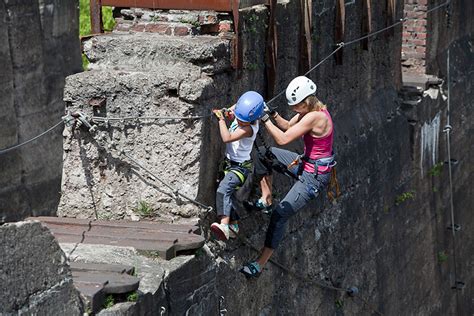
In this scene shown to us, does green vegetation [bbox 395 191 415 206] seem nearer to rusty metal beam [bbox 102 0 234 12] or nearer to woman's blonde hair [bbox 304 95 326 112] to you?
woman's blonde hair [bbox 304 95 326 112]

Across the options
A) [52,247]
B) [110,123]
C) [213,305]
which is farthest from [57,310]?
[110,123]

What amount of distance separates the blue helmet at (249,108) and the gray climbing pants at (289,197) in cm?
62

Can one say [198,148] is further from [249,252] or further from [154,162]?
[249,252]

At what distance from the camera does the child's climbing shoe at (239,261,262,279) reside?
765 cm

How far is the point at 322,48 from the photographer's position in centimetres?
916

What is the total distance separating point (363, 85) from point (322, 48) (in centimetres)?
125

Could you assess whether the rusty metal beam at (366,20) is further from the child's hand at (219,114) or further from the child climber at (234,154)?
the child's hand at (219,114)

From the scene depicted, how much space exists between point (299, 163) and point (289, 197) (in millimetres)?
231

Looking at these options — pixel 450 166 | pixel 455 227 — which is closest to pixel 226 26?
pixel 450 166

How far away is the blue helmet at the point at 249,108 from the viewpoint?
23.2ft

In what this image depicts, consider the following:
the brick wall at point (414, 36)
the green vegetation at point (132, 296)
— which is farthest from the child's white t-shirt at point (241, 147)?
the brick wall at point (414, 36)

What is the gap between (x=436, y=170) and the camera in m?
12.2

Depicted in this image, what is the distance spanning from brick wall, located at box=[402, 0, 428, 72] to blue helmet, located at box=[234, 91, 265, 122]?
5449 millimetres

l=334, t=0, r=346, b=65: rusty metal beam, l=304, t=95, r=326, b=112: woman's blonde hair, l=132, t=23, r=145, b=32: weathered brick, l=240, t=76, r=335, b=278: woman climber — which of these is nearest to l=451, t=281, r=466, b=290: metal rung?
l=334, t=0, r=346, b=65: rusty metal beam
